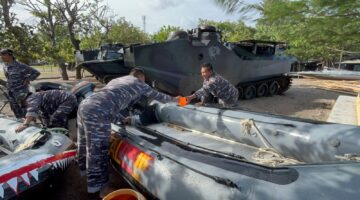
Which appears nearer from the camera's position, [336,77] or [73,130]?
[73,130]

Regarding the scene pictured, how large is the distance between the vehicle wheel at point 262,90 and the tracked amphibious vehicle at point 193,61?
0.04m

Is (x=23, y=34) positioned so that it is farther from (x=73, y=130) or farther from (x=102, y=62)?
(x=73, y=130)

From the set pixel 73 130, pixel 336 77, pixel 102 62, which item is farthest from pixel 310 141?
pixel 336 77

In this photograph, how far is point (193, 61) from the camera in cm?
1016

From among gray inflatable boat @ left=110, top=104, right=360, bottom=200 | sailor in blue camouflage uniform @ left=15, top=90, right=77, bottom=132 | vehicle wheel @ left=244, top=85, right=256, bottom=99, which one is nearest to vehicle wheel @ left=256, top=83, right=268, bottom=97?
vehicle wheel @ left=244, top=85, right=256, bottom=99

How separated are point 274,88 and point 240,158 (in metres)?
10.9

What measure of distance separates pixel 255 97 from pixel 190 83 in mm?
3671

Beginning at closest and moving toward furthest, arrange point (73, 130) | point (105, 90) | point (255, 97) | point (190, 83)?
point (105, 90)
point (73, 130)
point (190, 83)
point (255, 97)

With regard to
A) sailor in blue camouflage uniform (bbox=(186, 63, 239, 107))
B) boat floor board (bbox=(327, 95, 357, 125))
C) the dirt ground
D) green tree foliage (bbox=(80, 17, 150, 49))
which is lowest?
the dirt ground

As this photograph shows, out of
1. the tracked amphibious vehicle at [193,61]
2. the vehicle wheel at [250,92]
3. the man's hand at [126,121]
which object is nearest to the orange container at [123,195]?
the man's hand at [126,121]

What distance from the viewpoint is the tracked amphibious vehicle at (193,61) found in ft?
31.5

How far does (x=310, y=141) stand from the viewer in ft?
10.9

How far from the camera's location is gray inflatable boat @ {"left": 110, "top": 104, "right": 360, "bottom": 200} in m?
2.20

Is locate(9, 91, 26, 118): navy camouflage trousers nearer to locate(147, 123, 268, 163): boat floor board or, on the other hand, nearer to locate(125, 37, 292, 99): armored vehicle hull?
locate(147, 123, 268, 163): boat floor board
